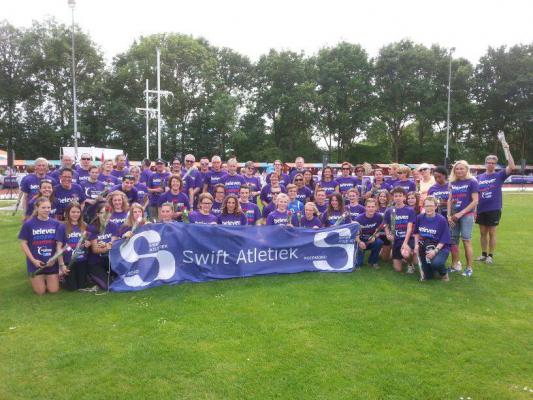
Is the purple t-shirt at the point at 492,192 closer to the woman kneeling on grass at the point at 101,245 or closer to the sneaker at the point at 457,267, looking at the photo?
the sneaker at the point at 457,267

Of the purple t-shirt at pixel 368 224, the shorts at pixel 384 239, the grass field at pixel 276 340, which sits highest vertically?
the purple t-shirt at pixel 368 224

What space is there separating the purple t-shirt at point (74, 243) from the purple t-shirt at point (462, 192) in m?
6.21

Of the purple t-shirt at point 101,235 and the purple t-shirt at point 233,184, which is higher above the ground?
the purple t-shirt at point 233,184

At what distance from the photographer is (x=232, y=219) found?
7.23 meters

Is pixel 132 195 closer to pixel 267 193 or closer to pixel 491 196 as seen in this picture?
pixel 267 193

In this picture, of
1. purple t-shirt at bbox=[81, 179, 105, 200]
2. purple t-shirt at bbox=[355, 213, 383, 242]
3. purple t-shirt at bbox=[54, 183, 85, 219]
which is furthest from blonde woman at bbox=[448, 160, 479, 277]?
purple t-shirt at bbox=[54, 183, 85, 219]

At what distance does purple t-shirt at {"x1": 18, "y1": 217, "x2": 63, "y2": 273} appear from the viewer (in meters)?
6.00

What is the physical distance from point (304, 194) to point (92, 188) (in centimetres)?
429

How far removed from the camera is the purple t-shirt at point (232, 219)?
23.7ft

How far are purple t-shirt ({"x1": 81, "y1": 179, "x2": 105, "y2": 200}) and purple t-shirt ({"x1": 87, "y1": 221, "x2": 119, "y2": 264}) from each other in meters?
1.55

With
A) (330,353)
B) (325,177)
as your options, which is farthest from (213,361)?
(325,177)

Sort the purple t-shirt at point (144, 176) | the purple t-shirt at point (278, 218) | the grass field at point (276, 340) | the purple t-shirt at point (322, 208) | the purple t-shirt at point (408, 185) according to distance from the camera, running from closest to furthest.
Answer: the grass field at point (276, 340) < the purple t-shirt at point (278, 218) < the purple t-shirt at point (322, 208) < the purple t-shirt at point (408, 185) < the purple t-shirt at point (144, 176)

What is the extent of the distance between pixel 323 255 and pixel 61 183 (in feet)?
15.9

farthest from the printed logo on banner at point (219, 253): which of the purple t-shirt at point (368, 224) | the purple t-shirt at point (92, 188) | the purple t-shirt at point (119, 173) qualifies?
the purple t-shirt at point (119, 173)
